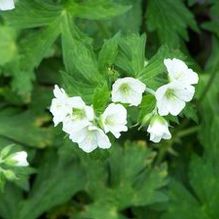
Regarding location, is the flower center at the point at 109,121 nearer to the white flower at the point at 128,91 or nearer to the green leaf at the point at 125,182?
the white flower at the point at 128,91

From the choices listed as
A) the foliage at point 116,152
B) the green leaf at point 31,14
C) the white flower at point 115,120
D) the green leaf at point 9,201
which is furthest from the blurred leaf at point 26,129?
the white flower at point 115,120

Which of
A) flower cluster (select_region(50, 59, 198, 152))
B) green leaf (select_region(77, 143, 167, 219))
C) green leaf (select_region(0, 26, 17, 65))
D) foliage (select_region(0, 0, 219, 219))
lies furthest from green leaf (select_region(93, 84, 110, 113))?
green leaf (select_region(0, 26, 17, 65))

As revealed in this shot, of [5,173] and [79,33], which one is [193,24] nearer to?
[79,33]

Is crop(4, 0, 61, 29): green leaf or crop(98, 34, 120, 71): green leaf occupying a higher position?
crop(98, 34, 120, 71): green leaf

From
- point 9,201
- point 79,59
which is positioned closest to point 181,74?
point 79,59

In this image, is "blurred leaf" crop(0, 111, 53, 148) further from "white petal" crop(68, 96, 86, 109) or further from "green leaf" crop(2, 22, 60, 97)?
"white petal" crop(68, 96, 86, 109)
